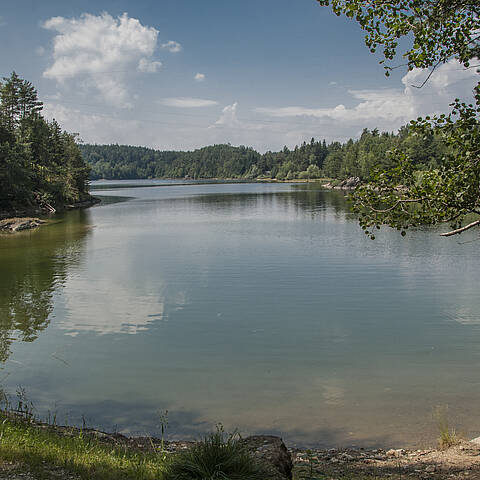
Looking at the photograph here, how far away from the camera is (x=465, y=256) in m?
31.3

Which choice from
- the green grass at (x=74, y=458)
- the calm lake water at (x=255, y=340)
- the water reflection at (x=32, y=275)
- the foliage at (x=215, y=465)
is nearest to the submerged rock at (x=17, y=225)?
the water reflection at (x=32, y=275)

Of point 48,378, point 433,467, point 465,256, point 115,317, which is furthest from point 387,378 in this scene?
point 465,256

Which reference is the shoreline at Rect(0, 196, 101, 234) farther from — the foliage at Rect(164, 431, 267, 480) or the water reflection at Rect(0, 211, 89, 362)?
the foliage at Rect(164, 431, 267, 480)

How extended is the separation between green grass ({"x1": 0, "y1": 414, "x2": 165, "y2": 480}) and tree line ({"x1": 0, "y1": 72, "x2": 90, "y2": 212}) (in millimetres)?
57415

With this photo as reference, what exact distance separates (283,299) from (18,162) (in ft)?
173

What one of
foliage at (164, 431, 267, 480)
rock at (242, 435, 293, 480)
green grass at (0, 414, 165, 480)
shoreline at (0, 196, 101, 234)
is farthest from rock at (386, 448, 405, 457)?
shoreline at (0, 196, 101, 234)

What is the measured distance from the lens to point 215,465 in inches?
248

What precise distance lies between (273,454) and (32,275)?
25187 mm

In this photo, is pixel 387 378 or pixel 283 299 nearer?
pixel 387 378

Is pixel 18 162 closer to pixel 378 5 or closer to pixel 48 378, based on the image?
pixel 48 378

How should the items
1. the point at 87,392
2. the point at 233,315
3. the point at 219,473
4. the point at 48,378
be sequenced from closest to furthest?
1. the point at 219,473
2. the point at 87,392
3. the point at 48,378
4. the point at 233,315

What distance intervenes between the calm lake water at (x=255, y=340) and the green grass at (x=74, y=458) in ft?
10.6

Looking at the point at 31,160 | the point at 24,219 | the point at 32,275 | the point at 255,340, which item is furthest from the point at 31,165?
the point at 255,340

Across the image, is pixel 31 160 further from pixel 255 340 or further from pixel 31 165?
pixel 255 340
